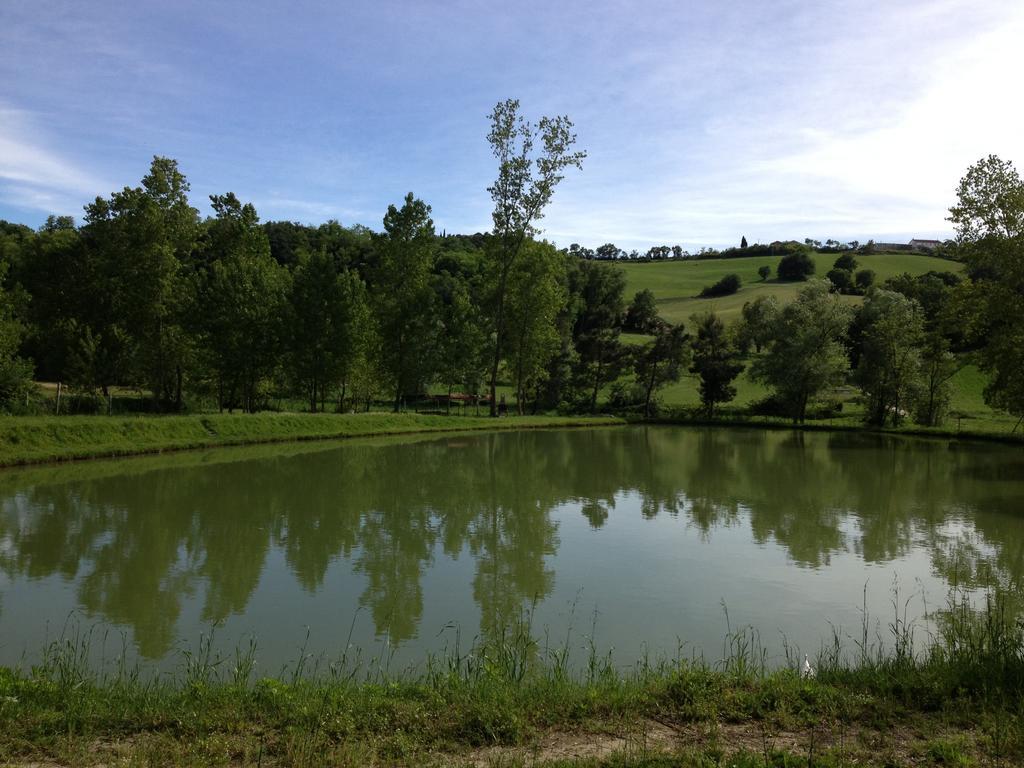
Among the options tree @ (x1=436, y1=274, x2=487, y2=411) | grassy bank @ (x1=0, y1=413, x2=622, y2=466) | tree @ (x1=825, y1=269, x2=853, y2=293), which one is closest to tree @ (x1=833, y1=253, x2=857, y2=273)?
tree @ (x1=825, y1=269, x2=853, y2=293)

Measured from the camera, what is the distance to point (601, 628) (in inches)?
356

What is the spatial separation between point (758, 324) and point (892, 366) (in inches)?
743

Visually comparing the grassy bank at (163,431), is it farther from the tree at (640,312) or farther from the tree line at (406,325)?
the tree at (640,312)

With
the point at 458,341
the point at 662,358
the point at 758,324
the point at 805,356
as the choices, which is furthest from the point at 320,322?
the point at 758,324

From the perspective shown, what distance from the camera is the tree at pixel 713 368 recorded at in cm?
5512

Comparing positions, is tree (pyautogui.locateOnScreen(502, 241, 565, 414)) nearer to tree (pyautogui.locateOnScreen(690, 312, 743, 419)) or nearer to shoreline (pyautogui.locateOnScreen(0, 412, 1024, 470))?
shoreline (pyautogui.locateOnScreen(0, 412, 1024, 470))

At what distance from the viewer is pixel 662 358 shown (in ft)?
186

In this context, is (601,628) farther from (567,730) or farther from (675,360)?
(675,360)

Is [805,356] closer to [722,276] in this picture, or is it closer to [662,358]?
[662,358]

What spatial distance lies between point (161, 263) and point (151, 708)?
106 feet

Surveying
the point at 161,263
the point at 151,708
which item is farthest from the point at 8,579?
the point at 161,263

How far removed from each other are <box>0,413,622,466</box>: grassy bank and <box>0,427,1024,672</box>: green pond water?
1779 mm

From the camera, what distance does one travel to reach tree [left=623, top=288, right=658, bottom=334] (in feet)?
266

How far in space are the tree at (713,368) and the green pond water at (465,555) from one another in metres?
29.8
